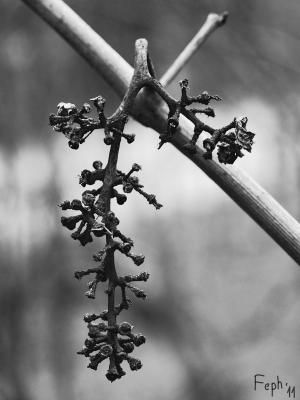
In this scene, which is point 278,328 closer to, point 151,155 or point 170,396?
point 170,396

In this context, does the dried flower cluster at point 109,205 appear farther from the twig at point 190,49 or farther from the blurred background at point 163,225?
the blurred background at point 163,225

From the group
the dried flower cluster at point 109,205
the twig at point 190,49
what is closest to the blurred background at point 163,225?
the twig at point 190,49

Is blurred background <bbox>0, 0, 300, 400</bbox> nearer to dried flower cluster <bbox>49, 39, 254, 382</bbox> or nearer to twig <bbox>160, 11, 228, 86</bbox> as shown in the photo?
twig <bbox>160, 11, 228, 86</bbox>
